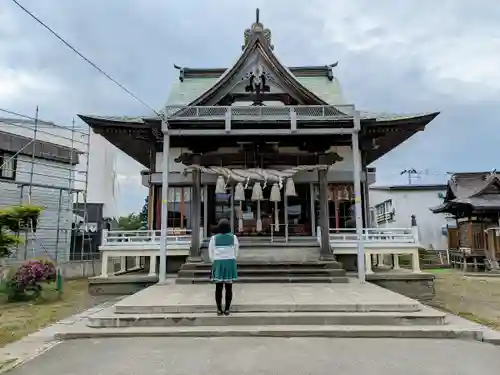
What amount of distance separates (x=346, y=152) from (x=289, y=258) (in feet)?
14.4

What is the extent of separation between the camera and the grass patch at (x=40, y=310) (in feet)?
22.4

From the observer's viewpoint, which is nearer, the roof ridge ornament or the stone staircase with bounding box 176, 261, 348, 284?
the stone staircase with bounding box 176, 261, 348, 284

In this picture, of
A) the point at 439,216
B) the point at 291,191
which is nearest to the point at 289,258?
the point at 291,191

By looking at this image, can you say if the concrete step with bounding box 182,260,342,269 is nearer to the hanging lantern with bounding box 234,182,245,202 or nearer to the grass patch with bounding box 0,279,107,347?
the hanging lantern with bounding box 234,182,245,202

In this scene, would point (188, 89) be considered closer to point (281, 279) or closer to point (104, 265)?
point (104, 265)

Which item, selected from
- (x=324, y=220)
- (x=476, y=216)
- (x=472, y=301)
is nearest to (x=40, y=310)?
(x=324, y=220)

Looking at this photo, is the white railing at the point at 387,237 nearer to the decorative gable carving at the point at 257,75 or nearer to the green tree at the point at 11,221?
the decorative gable carving at the point at 257,75

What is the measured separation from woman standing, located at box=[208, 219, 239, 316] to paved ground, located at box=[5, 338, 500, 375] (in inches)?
37.1

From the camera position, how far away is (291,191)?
1238 centimetres

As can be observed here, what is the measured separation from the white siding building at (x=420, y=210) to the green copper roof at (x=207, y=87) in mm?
15193

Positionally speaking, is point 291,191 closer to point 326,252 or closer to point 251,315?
point 326,252

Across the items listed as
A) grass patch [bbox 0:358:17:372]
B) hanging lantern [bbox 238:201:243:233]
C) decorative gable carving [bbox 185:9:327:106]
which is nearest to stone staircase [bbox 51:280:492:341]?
grass patch [bbox 0:358:17:372]

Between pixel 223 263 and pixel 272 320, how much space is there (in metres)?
1.20

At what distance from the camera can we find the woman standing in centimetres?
653
